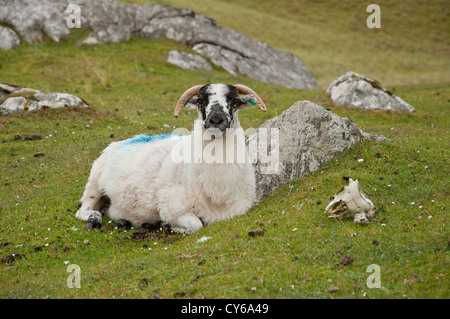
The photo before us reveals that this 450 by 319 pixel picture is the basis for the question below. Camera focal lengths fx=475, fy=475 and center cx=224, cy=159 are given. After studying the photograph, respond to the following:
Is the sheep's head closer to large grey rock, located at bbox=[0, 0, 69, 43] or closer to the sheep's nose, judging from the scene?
the sheep's nose

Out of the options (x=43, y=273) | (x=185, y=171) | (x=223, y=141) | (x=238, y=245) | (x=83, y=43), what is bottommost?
(x=43, y=273)

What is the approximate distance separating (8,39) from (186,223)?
25276mm

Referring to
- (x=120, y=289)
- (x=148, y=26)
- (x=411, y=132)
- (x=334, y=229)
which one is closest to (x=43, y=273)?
(x=120, y=289)

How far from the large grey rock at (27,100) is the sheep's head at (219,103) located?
34.2 ft

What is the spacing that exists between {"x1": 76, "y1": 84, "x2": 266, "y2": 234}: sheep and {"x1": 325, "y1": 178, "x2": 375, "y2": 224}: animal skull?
2.22 metres

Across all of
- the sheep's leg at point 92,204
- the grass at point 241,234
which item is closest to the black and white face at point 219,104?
the grass at point 241,234

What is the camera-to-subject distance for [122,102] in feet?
74.7

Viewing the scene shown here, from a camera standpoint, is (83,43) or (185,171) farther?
(83,43)

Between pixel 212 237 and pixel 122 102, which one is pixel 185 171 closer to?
pixel 212 237

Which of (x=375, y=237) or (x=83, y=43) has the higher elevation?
(x=83, y=43)

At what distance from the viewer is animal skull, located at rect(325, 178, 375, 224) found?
332 inches

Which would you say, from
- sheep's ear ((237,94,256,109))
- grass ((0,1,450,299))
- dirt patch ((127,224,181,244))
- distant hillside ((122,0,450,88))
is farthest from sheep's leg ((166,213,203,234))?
distant hillside ((122,0,450,88))

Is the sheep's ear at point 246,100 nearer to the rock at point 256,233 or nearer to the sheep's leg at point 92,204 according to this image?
the rock at point 256,233

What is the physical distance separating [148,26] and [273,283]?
30230 millimetres
